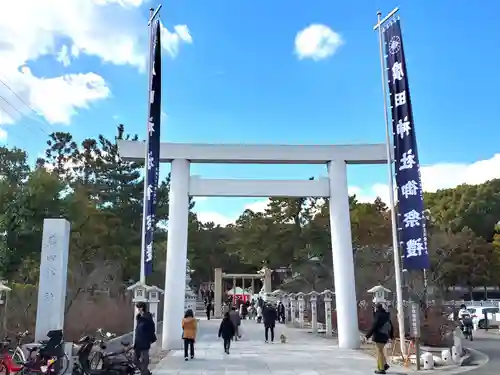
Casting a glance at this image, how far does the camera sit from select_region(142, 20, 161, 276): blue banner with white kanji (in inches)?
572

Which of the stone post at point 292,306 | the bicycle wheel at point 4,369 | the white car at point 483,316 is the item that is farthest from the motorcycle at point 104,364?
the white car at point 483,316

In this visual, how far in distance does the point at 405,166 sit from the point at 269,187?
17.4 feet

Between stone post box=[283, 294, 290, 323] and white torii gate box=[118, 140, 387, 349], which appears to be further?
stone post box=[283, 294, 290, 323]

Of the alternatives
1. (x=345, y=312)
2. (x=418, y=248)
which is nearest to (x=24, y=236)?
(x=345, y=312)

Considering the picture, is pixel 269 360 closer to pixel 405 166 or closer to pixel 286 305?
pixel 405 166

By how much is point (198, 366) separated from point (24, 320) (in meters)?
8.29

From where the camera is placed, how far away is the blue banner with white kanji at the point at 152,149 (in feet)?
47.7

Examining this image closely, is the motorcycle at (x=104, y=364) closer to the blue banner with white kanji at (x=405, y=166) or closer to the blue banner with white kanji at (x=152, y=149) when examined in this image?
the blue banner with white kanji at (x=152, y=149)

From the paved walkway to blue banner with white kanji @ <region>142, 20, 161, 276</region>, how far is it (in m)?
2.97

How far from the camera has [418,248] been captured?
512 inches

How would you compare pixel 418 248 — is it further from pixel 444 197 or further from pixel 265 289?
pixel 444 197

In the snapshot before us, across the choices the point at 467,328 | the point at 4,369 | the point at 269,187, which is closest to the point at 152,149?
the point at 269,187

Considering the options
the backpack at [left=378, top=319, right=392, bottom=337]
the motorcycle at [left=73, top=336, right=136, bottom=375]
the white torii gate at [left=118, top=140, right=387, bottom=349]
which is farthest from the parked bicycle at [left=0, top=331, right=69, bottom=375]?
the backpack at [left=378, top=319, right=392, bottom=337]

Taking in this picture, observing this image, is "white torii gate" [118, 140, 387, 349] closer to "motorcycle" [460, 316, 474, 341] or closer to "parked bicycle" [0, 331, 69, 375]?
"parked bicycle" [0, 331, 69, 375]
